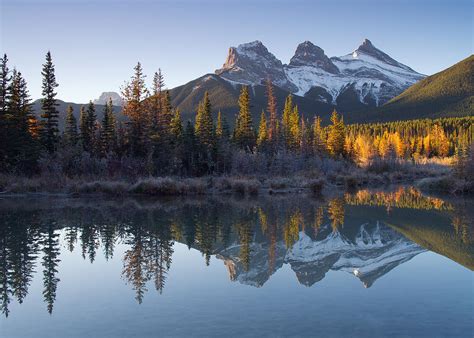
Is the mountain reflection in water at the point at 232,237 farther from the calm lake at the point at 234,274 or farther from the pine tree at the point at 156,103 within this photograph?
the pine tree at the point at 156,103

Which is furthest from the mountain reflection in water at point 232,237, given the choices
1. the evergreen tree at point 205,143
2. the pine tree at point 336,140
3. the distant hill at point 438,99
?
the distant hill at point 438,99

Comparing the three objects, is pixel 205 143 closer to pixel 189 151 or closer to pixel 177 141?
pixel 189 151

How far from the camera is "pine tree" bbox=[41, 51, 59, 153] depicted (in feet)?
130

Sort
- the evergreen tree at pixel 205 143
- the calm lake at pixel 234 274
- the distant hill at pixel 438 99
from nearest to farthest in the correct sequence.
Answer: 1. the calm lake at pixel 234 274
2. the evergreen tree at pixel 205 143
3. the distant hill at pixel 438 99

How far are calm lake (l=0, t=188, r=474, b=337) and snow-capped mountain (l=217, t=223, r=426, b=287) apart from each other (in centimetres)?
5

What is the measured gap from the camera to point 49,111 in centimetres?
4041

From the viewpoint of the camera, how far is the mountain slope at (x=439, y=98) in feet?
480

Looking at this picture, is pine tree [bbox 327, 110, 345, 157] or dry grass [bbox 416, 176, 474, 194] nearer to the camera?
dry grass [bbox 416, 176, 474, 194]

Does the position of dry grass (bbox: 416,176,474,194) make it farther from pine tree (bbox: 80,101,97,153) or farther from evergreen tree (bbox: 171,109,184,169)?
pine tree (bbox: 80,101,97,153)

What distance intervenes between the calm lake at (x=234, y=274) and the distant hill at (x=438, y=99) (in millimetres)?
140566

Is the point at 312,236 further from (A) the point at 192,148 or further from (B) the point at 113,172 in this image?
(A) the point at 192,148

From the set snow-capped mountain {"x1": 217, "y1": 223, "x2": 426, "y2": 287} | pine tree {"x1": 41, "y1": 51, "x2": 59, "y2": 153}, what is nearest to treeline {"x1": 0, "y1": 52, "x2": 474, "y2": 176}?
pine tree {"x1": 41, "y1": 51, "x2": 59, "y2": 153}

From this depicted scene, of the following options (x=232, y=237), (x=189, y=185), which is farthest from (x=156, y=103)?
(x=232, y=237)

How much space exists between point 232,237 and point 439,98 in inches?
6218
